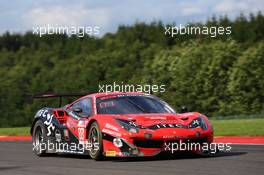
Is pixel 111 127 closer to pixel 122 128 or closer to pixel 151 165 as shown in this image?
pixel 122 128

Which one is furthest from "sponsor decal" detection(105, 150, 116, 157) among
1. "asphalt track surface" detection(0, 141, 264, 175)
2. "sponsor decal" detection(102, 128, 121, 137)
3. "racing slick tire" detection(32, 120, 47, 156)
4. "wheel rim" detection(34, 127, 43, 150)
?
"wheel rim" detection(34, 127, 43, 150)

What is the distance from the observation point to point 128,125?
10.1 meters

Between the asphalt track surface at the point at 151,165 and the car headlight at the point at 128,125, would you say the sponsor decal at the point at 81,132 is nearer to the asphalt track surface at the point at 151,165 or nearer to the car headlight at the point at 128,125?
the asphalt track surface at the point at 151,165

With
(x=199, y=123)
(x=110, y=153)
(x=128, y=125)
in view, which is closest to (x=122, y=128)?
(x=128, y=125)

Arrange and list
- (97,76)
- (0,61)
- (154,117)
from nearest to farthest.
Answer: (154,117) → (97,76) → (0,61)

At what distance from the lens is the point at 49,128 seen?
1248 centimetres

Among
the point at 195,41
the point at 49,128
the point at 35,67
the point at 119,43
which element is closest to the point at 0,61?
the point at 35,67

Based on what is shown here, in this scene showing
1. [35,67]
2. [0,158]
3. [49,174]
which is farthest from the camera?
[35,67]

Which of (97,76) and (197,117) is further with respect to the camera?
(97,76)

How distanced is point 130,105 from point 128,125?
102cm

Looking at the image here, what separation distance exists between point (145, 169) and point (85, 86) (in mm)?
57825

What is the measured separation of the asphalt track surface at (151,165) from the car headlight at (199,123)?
48cm

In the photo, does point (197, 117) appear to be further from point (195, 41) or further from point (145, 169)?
point (195, 41)
